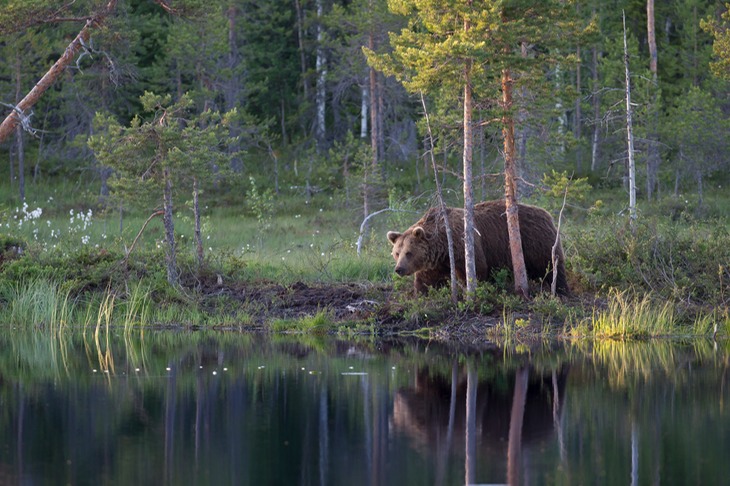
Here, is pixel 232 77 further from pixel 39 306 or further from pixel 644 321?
pixel 644 321

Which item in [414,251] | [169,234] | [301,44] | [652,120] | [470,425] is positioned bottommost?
[470,425]

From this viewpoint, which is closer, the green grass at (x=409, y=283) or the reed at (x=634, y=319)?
the reed at (x=634, y=319)

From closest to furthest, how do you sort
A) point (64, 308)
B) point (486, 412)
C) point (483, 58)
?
point (486, 412) < point (483, 58) < point (64, 308)

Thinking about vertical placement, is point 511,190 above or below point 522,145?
below

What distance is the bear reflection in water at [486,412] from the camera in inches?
390

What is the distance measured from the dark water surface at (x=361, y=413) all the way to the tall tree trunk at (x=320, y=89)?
2617 centimetres

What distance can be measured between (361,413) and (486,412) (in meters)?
1.37

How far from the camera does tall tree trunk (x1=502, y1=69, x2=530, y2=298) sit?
1648 centimetres

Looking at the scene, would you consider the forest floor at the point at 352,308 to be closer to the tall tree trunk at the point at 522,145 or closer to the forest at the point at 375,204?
the forest at the point at 375,204

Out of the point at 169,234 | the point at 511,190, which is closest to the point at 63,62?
the point at 169,234

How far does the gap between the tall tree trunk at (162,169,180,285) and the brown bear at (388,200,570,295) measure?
13.1ft

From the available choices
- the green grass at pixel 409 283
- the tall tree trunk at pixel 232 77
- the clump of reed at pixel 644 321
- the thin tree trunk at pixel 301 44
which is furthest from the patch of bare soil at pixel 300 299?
the thin tree trunk at pixel 301 44

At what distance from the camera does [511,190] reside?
1664 cm

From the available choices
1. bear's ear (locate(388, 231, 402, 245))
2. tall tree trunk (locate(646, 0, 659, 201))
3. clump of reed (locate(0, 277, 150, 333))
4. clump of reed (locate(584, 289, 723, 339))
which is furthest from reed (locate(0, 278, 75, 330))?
tall tree trunk (locate(646, 0, 659, 201))
